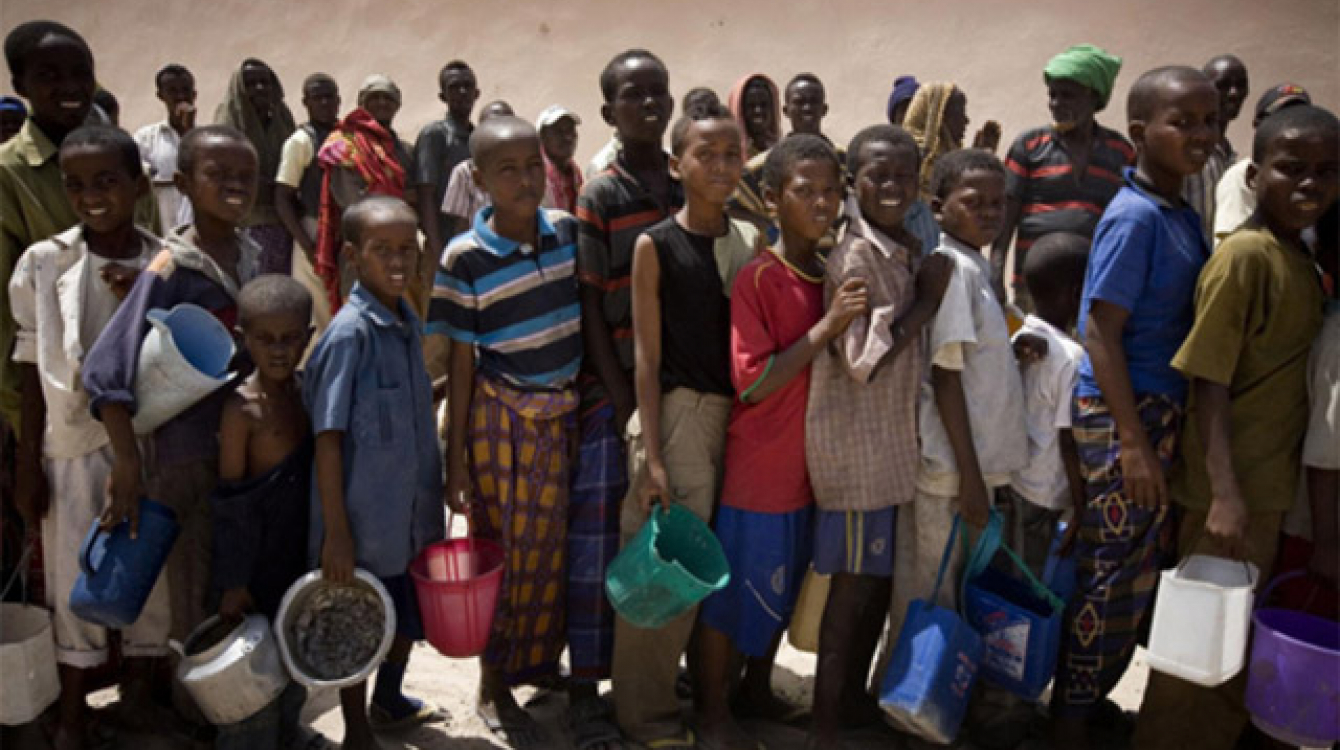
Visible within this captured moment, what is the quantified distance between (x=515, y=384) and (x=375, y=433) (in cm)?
45

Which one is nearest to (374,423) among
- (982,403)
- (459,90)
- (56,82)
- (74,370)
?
(74,370)

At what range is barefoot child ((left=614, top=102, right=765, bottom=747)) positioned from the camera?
2.87 m

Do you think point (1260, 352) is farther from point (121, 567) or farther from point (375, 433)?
point (121, 567)

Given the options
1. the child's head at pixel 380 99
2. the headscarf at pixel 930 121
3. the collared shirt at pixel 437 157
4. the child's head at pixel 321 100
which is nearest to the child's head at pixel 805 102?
the headscarf at pixel 930 121

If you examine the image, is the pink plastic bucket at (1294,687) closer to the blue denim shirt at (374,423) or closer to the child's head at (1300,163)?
the child's head at (1300,163)

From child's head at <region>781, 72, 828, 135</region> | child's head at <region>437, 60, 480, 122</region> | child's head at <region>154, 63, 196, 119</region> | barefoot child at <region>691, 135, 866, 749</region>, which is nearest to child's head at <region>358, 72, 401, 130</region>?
child's head at <region>437, 60, 480, 122</region>

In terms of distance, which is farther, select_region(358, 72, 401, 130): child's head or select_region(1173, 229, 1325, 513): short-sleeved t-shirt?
select_region(358, 72, 401, 130): child's head

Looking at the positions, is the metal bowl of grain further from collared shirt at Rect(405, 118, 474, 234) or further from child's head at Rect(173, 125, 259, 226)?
collared shirt at Rect(405, 118, 474, 234)

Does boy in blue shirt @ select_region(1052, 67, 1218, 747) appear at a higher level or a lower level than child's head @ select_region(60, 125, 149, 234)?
lower

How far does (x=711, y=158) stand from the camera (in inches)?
112

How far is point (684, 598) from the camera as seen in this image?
8.65 ft

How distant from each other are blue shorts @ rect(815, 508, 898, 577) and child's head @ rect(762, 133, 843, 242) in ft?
2.60

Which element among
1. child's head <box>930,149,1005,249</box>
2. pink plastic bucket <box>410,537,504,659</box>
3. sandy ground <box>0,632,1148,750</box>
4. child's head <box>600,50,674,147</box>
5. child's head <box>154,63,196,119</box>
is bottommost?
sandy ground <box>0,632,1148,750</box>

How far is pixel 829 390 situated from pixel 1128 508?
0.89m
